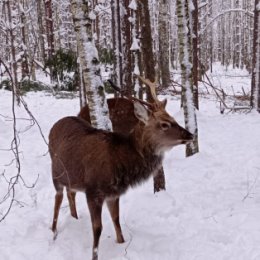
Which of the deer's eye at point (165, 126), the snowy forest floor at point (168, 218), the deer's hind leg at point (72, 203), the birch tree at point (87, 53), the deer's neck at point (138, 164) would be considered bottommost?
the snowy forest floor at point (168, 218)

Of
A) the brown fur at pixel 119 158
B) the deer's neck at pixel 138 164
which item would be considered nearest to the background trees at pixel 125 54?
the brown fur at pixel 119 158

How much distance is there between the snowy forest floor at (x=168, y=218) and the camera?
14.1 feet

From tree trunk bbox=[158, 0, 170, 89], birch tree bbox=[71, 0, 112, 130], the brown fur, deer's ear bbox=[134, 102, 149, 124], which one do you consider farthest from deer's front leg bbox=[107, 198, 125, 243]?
tree trunk bbox=[158, 0, 170, 89]

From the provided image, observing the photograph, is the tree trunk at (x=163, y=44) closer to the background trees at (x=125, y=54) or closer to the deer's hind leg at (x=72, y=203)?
the background trees at (x=125, y=54)

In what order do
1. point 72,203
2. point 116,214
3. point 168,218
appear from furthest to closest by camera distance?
point 72,203, point 168,218, point 116,214

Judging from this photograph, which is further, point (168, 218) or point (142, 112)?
point (168, 218)

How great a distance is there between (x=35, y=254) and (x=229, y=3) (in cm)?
5849

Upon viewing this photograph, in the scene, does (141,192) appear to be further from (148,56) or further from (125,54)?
(125,54)

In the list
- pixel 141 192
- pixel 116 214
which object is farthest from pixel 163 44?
pixel 116 214

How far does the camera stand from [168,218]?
5055 millimetres

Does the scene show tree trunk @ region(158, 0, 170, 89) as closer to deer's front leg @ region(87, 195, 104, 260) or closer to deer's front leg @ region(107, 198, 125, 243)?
deer's front leg @ region(107, 198, 125, 243)

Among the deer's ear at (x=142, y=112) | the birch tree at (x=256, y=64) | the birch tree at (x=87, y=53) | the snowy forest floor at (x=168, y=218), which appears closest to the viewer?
the deer's ear at (x=142, y=112)

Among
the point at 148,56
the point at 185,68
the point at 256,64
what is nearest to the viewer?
the point at 148,56

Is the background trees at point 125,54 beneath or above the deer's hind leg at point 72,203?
above
